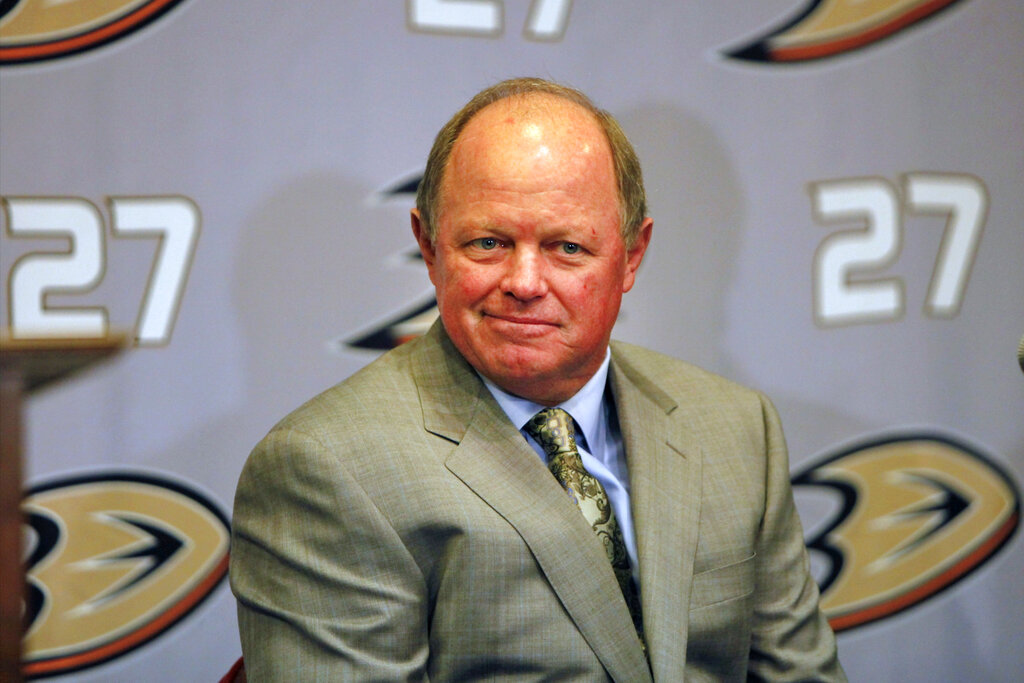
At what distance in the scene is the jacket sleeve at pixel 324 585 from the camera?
64.5 inches

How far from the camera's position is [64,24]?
2.44 meters

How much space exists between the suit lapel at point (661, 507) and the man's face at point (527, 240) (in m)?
0.21

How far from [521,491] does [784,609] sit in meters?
0.60

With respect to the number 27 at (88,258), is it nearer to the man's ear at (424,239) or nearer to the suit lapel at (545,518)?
the man's ear at (424,239)

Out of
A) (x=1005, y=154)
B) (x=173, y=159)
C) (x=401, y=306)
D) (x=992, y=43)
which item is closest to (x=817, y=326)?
(x=1005, y=154)

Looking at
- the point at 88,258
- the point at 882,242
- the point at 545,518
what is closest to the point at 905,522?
the point at 882,242

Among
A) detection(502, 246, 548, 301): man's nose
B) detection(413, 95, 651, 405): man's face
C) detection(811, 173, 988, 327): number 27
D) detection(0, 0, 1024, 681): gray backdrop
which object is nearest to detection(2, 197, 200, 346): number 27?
detection(0, 0, 1024, 681): gray backdrop

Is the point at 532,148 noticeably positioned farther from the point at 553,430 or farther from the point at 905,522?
the point at 905,522

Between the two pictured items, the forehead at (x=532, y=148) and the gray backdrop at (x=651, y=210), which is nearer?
the forehead at (x=532, y=148)

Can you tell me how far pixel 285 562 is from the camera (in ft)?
5.56

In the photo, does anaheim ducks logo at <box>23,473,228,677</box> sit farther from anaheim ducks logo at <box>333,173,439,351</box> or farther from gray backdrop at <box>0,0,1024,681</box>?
anaheim ducks logo at <box>333,173,439,351</box>

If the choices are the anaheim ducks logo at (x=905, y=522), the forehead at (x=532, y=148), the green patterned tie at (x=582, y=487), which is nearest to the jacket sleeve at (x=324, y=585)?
the green patterned tie at (x=582, y=487)

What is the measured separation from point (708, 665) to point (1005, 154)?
71.6 inches

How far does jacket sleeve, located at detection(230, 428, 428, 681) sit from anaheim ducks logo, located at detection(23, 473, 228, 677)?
0.83 meters
